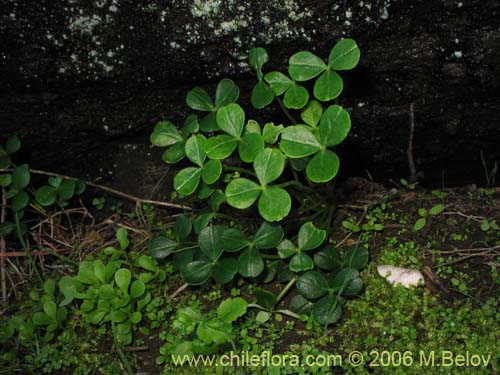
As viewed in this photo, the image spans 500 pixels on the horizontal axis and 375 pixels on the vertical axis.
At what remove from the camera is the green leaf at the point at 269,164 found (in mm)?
1698

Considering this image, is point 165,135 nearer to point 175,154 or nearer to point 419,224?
point 175,154

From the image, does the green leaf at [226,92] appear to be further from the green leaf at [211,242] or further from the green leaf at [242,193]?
the green leaf at [211,242]

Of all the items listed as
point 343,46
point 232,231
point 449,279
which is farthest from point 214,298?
point 343,46

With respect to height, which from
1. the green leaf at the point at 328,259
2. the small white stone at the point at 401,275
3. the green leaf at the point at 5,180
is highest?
the green leaf at the point at 5,180

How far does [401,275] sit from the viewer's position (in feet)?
6.38

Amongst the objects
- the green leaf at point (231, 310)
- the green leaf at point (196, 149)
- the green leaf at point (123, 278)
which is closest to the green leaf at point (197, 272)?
the green leaf at point (231, 310)

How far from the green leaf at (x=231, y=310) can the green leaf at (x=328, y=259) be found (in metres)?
0.28

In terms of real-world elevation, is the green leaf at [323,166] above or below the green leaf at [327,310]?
above

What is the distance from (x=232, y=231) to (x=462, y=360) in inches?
31.5

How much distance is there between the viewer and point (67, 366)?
1928 mm

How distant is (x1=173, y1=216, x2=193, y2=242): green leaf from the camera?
1959 millimetres

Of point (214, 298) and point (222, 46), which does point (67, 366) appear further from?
point (222, 46)

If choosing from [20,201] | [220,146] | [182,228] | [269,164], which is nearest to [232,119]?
[220,146]

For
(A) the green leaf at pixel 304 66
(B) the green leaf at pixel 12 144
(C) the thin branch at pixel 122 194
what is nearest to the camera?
(A) the green leaf at pixel 304 66
